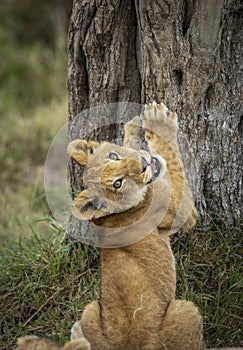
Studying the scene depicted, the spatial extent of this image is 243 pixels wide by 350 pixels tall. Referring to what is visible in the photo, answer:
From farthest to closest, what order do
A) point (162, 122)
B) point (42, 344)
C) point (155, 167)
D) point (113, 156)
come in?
point (162, 122), point (155, 167), point (113, 156), point (42, 344)

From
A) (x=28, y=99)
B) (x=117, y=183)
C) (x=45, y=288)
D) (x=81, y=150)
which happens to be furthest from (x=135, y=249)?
(x=28, y=99)

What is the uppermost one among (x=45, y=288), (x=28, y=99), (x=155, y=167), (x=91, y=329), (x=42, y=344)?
(x=155, y=167)

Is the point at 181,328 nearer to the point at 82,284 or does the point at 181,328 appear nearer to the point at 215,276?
the point at 215,276

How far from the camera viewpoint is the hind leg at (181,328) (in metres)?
4.03

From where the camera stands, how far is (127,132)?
4773 mm

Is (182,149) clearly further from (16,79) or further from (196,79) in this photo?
(16,79)

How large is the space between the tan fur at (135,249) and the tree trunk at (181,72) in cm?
39

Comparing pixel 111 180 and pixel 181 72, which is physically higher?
pixel 181 72

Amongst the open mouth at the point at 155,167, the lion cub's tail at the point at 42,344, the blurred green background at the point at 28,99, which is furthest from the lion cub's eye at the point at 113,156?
the blurred green background at the point at 28,99

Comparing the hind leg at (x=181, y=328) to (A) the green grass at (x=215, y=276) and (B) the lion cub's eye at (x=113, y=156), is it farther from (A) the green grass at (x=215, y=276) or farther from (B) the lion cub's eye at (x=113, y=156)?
(B) the lion cub's eye at (x=113, y=156)

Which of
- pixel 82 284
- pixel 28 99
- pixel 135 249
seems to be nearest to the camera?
pixel 135 249

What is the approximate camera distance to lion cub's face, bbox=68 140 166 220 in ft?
13.3

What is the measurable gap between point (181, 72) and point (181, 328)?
170 centimetres

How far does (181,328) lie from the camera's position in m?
4.07
